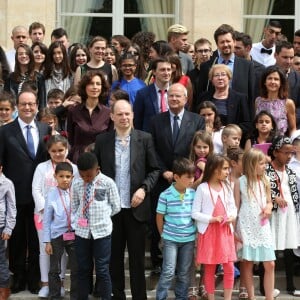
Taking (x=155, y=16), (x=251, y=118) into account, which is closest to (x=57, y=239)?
(x=251, y=118)

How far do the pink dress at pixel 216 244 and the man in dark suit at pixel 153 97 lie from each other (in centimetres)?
154

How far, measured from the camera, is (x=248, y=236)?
9164 millimetres

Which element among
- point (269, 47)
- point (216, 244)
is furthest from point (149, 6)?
point (216, 244)

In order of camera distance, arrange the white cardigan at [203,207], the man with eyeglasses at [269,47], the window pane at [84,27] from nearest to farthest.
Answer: the white cardigan at [203,207], the man with eyeglasses at [269,47], the window pane at [84,27]

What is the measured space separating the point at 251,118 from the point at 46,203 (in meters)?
2.75

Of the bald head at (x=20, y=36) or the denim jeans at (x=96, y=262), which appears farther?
the bald head at (x=20, y=36)

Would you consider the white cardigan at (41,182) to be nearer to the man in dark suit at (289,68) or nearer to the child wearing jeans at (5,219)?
the child wearing jeans at (5,219)

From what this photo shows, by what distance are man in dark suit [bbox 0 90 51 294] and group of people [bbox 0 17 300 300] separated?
13 mm

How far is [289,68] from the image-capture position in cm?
1113

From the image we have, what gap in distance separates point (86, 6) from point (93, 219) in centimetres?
686

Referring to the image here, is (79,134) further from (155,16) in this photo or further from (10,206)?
(155,16)

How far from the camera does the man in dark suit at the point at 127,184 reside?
9.05m

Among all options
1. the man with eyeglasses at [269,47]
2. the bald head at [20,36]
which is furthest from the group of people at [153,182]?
the man with eyeglasses at [269,47]

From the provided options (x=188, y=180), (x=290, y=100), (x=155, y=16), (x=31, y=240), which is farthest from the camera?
(x=155, y=16)
